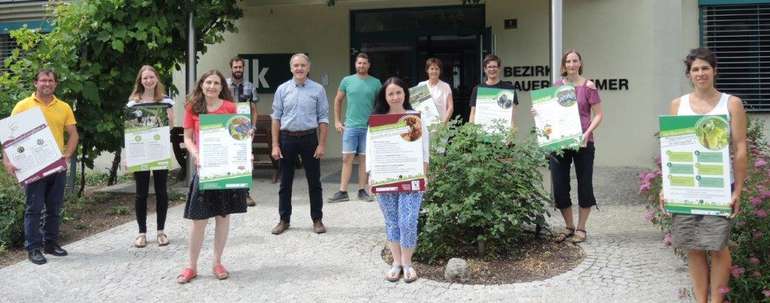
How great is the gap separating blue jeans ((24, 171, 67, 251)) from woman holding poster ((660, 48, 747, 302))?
506 centimetres

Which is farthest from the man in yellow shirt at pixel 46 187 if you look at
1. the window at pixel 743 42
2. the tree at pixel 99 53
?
the window at pixel 743 42

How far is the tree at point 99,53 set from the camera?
770 cm

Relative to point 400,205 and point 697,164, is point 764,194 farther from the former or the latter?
point 400,205

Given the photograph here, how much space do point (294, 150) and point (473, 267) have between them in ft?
7.04

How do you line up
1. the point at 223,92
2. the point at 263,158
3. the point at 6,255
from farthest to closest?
the point at 263,158 < the point at 6,255 < the point at 223,92

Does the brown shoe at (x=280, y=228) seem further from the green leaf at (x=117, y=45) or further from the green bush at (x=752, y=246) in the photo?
the green bush at (x=752, y=246)

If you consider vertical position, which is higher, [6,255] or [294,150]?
[294,150]

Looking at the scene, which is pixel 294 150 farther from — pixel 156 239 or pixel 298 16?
pixel 298 16

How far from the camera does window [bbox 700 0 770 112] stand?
10.1m

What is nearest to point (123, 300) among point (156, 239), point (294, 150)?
point (156, 239)

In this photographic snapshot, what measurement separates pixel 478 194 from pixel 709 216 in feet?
5.61

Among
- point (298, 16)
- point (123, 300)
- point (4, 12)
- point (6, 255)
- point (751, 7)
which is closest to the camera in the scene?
point (123, 300)

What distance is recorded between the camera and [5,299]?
15.9 feet

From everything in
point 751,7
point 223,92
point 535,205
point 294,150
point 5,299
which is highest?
point 751,7
